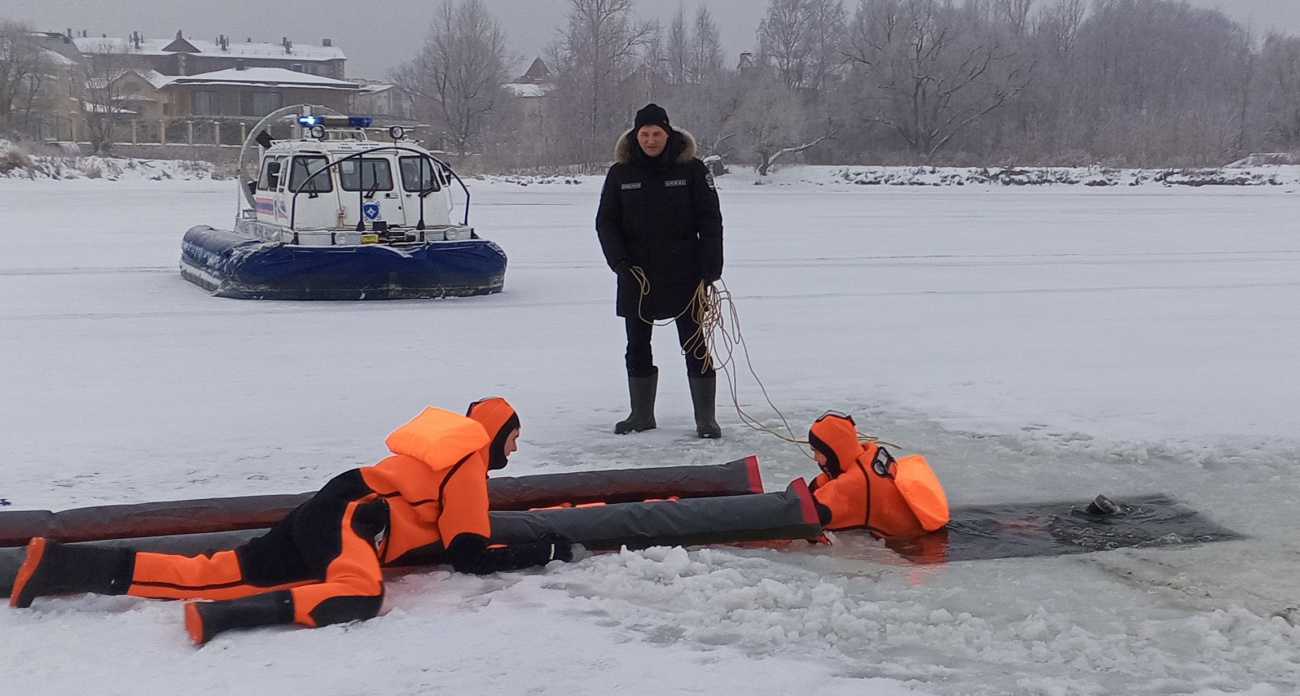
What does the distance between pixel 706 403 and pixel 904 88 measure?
5607 centimetres

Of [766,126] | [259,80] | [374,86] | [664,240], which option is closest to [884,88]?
[766,126]

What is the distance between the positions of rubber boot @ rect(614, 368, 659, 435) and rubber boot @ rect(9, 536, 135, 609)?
2650 millimetres

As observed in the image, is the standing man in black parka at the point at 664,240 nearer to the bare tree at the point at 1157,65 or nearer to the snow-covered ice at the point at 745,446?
the snow-covered ice at the point at 745,446

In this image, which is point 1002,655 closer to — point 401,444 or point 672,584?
point 672,584

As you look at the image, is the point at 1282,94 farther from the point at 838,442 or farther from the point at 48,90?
the point at 838,442

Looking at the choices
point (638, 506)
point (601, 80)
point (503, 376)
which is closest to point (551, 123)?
point (601, 80)

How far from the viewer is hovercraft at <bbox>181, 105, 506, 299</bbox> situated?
33.7 feet

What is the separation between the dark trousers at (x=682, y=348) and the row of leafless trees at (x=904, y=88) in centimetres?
3893

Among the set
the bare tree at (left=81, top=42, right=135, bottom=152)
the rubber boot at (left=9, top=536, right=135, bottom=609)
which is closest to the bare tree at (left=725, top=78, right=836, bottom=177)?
the bare tree at (left=81, top=42, right=135, bottom=152)

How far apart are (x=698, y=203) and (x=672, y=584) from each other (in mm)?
2396

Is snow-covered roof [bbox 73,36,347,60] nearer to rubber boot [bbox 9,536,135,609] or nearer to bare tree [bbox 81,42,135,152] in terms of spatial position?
bare tree [bbox 81,42,135,152]

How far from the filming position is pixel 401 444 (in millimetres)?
3359

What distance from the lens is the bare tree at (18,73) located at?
1976 inches

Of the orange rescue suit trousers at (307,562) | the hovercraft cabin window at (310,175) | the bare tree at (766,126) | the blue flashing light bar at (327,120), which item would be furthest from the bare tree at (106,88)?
the orange rescue suit trousers at (307,562)
